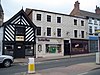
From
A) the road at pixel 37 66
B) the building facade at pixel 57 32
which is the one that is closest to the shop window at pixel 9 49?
the building facade at pixel 57 32

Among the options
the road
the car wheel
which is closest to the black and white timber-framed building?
the road

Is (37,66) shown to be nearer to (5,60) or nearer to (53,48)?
(5,60)

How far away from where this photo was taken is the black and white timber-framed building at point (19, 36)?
31094 millimetres

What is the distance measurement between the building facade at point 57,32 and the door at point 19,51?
2.47 metres

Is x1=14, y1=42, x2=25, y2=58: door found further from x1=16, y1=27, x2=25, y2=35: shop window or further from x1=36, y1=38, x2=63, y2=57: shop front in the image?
x1=36, y1=38, x2=63, y2=57: shop front

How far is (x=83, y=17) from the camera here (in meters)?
41.3

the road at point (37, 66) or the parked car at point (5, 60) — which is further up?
the parked car at point (5, 60)

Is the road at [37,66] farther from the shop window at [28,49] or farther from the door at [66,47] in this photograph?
the door at [66,47]

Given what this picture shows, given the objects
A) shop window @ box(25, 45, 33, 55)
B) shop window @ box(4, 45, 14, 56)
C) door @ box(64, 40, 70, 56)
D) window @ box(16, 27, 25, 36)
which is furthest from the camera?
door @ box(64, 40, 70, 56)

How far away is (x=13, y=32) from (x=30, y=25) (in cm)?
316

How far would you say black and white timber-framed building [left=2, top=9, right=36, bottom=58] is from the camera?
31.1 metres

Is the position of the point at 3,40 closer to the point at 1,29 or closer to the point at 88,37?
the point at 1,29

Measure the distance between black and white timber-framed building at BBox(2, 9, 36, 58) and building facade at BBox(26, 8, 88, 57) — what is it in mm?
1067

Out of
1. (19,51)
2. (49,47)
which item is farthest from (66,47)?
(19,51)
